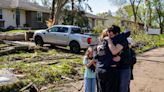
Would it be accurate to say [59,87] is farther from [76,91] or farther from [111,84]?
[111,84]

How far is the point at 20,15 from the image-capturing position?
50250 mm

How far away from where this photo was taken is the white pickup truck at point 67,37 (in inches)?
918

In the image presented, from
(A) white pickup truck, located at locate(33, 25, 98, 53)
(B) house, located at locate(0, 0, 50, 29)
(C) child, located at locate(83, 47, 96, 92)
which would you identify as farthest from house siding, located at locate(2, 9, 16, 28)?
(C) child, located at locate(83, 47, 96, 92)

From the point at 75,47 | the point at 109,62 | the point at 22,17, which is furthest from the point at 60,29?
the point at 22,17

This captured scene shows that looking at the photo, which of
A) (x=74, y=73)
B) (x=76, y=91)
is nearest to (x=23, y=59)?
(x=74, y=73)

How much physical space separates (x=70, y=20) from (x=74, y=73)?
34787 millimetres

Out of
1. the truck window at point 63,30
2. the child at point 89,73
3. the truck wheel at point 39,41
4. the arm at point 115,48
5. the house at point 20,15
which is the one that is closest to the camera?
the arm at point 115,48

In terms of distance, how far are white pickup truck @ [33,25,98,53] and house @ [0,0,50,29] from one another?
2205cm

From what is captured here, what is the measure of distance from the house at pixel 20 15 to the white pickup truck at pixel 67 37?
22.0 m

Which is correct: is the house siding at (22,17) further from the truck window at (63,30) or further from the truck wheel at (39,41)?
the truck window at (63,30)

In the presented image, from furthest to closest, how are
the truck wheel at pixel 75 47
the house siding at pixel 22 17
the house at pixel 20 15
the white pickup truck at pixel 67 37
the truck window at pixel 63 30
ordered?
the house siding at pixel 22 17 → the house at pixel 20 15 → the truck window at pixel 63 30 → the truck wheel at pixel 75 47 → the white pickup truck at pixel 67 37

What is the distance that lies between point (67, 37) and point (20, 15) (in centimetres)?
2732

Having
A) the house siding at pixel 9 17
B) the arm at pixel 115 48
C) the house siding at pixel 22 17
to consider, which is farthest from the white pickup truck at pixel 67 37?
the house siding at pixel 22 17

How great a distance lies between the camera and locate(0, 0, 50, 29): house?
47.4m
